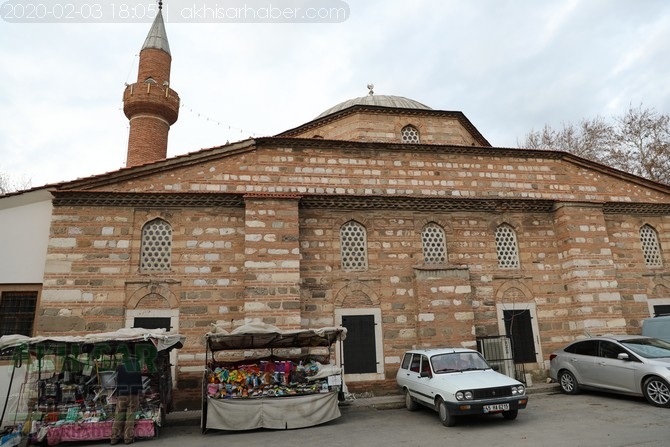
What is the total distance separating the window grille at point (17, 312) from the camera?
9.10 m

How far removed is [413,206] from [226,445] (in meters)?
6.80

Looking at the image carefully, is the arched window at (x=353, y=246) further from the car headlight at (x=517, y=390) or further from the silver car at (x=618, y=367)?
the silver car at (x=618, y=367)

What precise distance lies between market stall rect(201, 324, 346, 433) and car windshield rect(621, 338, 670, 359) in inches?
217

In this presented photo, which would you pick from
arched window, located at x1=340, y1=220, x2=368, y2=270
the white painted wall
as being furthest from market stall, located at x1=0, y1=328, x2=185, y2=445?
arched window, located at x1=340, y1=220, x2=368, y2=270

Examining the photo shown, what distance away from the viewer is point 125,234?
972 cm

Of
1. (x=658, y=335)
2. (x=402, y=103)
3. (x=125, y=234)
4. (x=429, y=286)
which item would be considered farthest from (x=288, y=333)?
(x=402, y=103)

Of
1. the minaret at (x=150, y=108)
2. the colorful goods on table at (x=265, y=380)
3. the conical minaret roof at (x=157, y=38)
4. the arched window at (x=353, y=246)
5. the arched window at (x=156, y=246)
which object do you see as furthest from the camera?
the conical minaret roof at (x=157, y=38)

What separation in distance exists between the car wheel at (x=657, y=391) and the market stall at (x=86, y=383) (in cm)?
829

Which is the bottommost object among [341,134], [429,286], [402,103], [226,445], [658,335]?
[226,445]

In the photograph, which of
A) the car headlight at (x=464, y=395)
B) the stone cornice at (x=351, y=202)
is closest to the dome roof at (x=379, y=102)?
the stone cornice at (x=351, y=202)

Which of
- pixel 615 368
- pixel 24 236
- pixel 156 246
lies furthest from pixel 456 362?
pixel 24 236

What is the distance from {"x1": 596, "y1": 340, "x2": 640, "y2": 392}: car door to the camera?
318 inches

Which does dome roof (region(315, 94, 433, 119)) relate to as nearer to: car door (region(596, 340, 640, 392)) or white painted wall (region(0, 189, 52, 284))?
white painted wall (region(0, 189, 52, 284))

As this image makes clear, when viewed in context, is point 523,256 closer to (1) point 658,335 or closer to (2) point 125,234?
(1) point 658,335
